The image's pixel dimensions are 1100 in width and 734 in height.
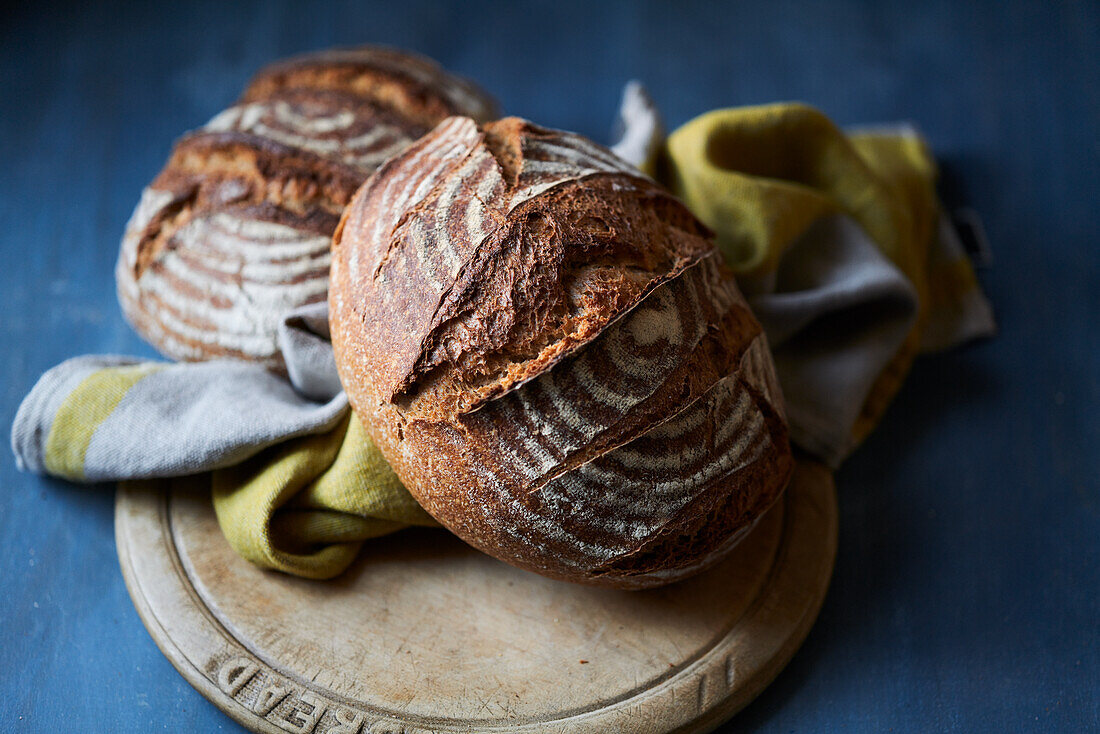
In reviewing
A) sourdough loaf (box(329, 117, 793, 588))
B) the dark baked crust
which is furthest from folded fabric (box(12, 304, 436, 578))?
the dark baked crust

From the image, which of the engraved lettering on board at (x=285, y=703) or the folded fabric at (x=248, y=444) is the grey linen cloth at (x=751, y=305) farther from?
the engraved lettering on board at (x=285, y=703)

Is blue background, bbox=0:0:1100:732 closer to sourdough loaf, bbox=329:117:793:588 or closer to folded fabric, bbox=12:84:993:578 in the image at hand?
folded fabric, bbox=12:84:993:578

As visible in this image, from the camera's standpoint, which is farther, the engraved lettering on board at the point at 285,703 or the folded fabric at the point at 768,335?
the folded fabric at the point at 768,335

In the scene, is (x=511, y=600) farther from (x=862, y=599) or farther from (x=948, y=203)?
(x=948, y=203)

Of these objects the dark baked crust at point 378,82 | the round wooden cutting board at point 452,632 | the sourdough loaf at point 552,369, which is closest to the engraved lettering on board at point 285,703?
the round wooden cutting board at point 452,632

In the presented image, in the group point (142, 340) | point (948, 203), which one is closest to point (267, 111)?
point (142, 340)

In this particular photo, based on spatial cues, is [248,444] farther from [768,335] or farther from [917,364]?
[917,364]
